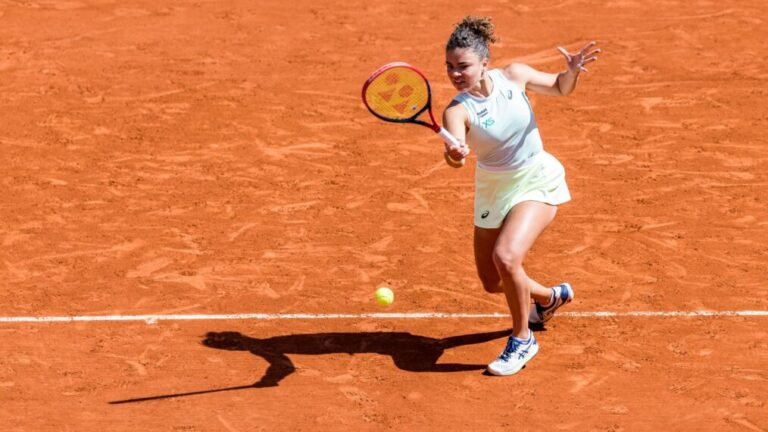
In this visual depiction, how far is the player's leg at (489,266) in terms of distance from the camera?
896 cm

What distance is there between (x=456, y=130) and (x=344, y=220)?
10.5ft

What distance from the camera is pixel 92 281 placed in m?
10.3

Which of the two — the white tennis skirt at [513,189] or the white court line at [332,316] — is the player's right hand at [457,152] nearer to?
the white tennis skirt at [513,189]

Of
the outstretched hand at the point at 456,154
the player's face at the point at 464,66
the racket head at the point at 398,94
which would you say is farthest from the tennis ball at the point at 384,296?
the player's face at the point at 464,66

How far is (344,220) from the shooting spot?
37.4ft

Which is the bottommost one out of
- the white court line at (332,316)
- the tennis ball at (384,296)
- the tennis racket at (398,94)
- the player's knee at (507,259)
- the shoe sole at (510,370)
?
the shoe sole at (510,370)

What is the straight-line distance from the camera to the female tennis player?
8477 millimetres

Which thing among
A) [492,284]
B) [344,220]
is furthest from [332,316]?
[344,220]

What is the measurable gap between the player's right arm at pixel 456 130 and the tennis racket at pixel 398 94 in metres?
0.16

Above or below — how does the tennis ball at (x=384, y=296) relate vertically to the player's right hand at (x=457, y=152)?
below

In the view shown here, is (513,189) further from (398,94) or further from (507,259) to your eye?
(398,94)

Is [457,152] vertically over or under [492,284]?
over

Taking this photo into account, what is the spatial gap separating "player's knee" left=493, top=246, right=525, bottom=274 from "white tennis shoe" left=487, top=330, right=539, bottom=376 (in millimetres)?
577

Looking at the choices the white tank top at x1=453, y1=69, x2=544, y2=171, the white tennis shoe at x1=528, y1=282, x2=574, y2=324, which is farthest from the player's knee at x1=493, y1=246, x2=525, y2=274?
the white tennis shoe at x1=528, y1=282, x2=574, y2=324
